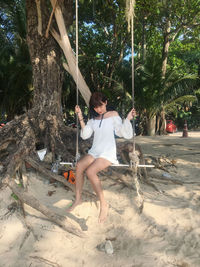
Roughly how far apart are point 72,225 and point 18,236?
52 centimetres

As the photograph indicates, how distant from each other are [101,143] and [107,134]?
13cm

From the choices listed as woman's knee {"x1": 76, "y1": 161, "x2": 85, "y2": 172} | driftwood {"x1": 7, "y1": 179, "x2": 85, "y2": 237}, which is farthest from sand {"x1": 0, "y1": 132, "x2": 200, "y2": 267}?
woman's knee {"x1": 76, "y1": 161, "x2": 85, "y2": 172}

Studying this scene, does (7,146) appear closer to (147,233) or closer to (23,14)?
(147,233)

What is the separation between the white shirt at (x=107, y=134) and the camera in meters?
2.64

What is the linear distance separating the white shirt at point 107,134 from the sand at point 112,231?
2.31 ft

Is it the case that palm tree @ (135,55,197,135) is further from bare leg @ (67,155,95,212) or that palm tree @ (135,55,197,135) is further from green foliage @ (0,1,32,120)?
bare leg @ (67,155,95,212)

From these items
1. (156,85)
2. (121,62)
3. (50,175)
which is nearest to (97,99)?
(50,175)

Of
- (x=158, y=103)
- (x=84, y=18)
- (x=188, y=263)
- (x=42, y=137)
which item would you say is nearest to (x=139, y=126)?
(x=158, y=103)

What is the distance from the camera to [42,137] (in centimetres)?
386

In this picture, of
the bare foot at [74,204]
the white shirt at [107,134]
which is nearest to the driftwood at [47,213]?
the bare foot at [74,204]

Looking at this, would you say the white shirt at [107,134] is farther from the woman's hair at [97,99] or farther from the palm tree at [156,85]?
the palm tree at [156,85]

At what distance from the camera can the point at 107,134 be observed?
271cm

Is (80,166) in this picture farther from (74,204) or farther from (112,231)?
(112,231)

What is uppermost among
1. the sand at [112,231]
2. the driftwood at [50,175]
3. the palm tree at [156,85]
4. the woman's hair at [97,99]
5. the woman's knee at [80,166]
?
the palm tree at [156,85]
